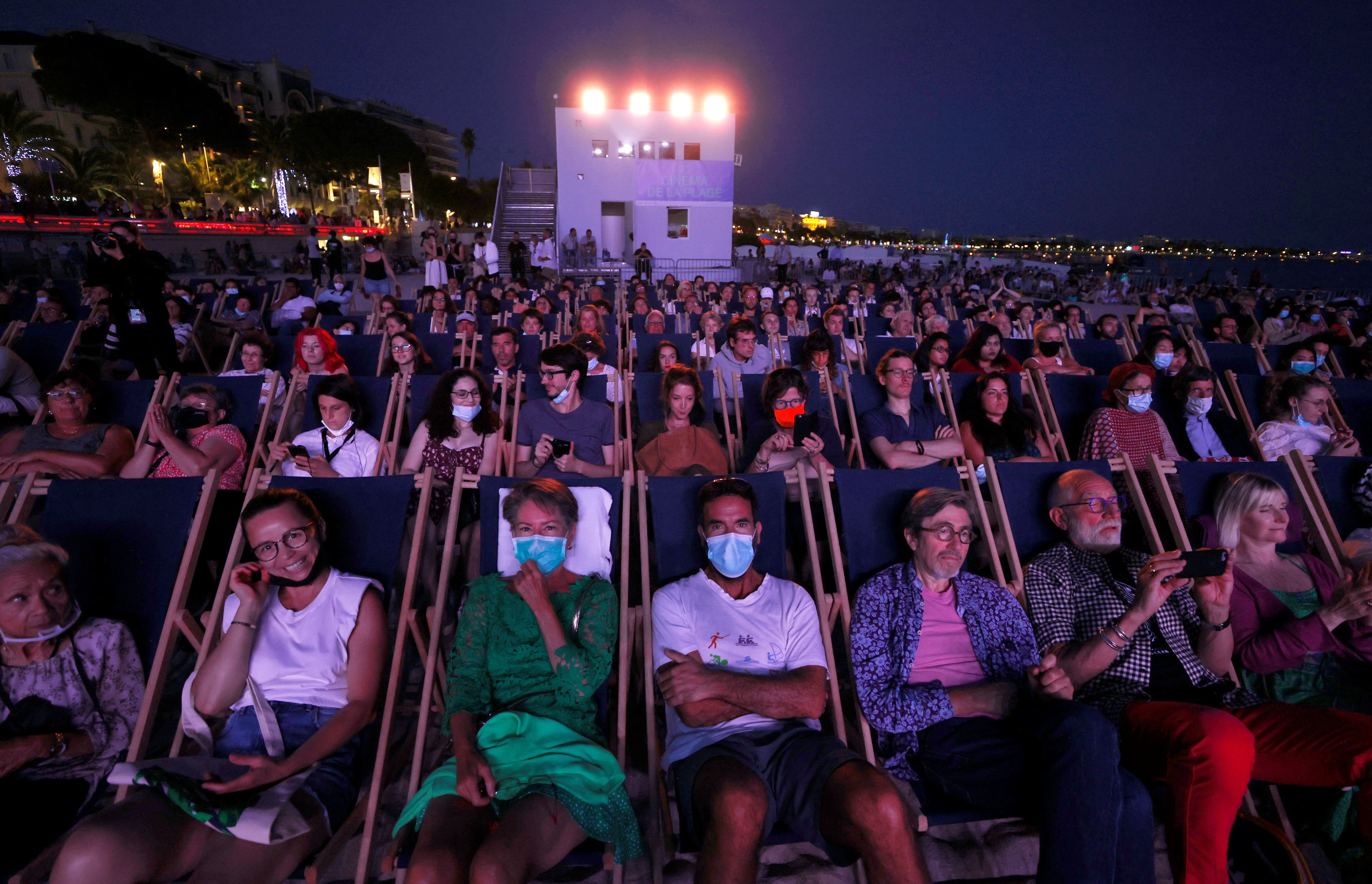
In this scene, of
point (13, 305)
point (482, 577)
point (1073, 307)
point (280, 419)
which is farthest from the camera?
point (1073, 307)

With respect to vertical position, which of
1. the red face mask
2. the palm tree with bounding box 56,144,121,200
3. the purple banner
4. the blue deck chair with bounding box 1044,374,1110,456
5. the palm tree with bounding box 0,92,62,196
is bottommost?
the red face mask

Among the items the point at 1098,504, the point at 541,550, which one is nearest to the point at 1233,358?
the point at 1098,504

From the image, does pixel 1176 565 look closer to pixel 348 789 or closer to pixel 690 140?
pixel 348 789

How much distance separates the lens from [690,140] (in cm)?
2048

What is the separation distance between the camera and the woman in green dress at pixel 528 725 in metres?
1.49

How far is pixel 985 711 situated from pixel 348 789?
186cm

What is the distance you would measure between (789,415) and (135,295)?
202 inches

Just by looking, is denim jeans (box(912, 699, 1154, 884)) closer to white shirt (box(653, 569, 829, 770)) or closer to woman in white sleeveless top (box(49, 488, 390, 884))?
white shirt (box(653, 569, 829, 770))

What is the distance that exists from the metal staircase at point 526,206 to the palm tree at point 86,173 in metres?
17.2

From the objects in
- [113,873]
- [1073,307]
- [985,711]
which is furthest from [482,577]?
[1073,307]

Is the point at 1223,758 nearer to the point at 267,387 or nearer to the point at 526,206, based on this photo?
the point at 267,387

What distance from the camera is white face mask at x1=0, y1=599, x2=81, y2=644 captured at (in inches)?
67.5

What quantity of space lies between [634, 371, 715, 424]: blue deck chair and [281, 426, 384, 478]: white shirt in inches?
59.1

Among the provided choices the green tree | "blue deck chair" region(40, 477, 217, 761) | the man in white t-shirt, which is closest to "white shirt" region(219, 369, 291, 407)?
"blue deck chair" region(40, 477, 217, 761)
